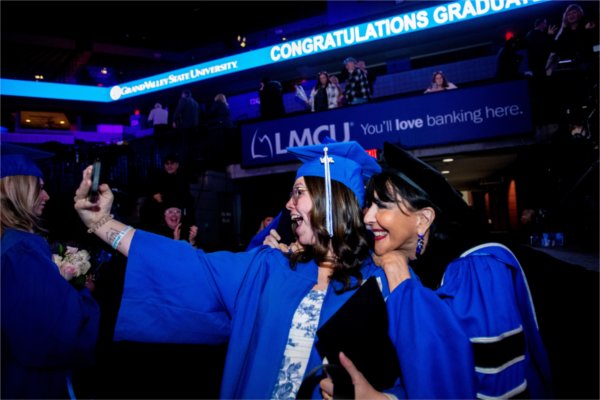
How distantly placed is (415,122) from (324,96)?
7.42 feet

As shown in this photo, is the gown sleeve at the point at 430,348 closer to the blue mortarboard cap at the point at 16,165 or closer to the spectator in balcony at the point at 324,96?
the blue mortarboard cap at the point at 16,165

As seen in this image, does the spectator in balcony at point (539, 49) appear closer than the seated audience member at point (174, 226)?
No

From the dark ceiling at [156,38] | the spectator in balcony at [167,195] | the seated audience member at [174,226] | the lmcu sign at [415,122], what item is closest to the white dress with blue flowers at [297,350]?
the seated audience member at [174,226]

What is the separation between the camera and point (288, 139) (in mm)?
7051

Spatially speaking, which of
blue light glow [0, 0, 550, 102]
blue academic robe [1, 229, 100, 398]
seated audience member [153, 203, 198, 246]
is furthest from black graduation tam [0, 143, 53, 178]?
blue light glow [0, 0, 550, 102]

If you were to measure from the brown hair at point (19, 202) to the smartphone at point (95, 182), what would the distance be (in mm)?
541

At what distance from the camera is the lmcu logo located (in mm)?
6696

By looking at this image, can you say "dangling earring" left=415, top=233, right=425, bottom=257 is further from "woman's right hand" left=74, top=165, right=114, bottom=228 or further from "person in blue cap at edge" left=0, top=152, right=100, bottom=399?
"person in blue cap at edge" left=0, top=152, right=100, bottom=399

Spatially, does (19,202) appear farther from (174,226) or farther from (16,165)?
(174,226)

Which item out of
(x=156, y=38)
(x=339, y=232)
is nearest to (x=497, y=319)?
(x=339, y=232)

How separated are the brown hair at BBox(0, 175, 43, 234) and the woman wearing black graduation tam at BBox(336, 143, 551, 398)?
1.75 meters

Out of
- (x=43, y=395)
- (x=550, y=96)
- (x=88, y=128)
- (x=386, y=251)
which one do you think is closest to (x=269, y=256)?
(x=386, y=251)

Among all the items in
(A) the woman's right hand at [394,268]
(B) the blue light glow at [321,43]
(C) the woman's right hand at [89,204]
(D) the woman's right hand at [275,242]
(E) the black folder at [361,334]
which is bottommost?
(E) the black folder at [361,334]

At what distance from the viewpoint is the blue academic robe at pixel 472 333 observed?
131 cm
